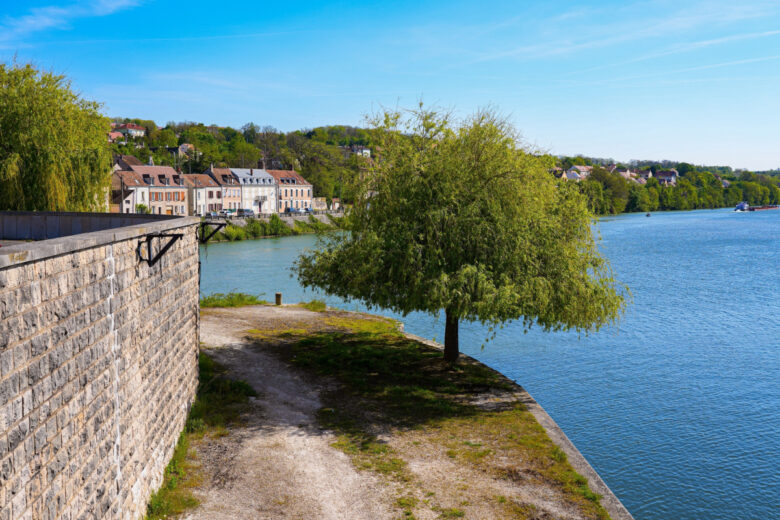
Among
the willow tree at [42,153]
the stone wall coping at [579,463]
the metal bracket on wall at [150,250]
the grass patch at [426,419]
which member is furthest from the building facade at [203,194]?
the metal bracket on wall at [150,250]

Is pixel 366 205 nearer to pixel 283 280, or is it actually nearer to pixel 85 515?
pixel 85 515

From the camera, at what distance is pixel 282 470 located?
525 inches

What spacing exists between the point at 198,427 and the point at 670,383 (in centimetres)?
1680

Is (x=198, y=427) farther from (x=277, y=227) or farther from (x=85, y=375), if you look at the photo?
(x=277, y=227)

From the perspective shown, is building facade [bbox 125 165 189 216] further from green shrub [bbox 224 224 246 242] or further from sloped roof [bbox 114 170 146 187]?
green shrub [bbox 224 224 246 242]

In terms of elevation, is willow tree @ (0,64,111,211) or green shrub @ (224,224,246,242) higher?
willow tree @ (0,64,111,211)

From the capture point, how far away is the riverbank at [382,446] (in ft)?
40.2

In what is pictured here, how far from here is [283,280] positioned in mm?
44781

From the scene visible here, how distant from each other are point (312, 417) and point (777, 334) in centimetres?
2406

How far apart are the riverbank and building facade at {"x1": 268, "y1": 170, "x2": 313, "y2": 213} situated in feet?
284

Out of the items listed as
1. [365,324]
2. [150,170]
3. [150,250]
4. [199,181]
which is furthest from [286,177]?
[150,250]

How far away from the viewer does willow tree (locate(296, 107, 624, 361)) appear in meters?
18.5

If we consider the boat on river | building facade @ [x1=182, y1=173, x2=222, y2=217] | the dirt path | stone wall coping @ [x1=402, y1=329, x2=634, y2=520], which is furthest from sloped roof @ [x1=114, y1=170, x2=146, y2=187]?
the boat on river

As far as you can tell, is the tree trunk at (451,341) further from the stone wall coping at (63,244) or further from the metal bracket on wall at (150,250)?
the stone wall coping at (63,244)
